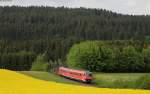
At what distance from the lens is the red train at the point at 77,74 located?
6749cm

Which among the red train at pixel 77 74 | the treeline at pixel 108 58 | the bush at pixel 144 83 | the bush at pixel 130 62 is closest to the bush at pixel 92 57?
the treeline at pixel 108 58

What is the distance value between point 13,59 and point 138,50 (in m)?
59.3

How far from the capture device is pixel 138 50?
375 ft

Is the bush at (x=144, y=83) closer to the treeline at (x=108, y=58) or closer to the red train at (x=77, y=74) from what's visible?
the red train at (x=77, y=74)

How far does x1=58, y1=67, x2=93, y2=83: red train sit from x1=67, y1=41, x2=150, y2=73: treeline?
20.8 m

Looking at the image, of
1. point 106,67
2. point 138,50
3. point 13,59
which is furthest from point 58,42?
point 106,67

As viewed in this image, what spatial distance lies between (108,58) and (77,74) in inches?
1267

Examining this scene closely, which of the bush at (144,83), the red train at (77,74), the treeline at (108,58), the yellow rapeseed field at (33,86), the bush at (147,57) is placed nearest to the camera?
the yellow rapeseed field at (33,86)

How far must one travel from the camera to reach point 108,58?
103m

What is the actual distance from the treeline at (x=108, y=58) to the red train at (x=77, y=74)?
68.2 ft

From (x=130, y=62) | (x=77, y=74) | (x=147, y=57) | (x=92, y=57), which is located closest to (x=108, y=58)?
(x=92, y=57)

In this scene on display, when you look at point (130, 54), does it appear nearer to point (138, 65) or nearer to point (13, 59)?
point (138, 65)

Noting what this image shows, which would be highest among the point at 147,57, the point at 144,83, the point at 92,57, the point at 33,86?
the point at 33,86

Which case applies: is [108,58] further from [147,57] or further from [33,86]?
[33,86]
